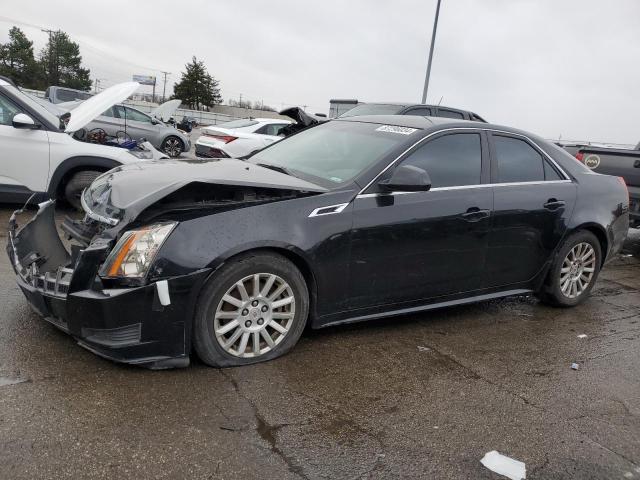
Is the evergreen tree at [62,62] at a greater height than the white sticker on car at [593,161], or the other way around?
the evergreen tree at [62,62]

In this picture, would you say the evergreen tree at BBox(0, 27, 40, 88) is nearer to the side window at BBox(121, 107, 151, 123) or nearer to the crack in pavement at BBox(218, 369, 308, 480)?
the side window at BBox(121, 107, 151, 123)

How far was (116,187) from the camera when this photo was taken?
3545 millimetres

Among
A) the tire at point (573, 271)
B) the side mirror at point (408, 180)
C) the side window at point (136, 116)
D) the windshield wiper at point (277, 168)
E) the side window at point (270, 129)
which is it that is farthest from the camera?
the side window at point (136, 116)

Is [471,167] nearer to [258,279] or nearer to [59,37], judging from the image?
[258,279]

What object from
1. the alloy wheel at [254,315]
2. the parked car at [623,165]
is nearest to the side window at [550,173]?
the alloy wheel at [254,315]

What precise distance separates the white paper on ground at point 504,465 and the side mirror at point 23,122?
19.6 ft

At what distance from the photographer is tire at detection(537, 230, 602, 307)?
4.95 meters

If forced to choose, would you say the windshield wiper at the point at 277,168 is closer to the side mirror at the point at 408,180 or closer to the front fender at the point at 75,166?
the side mirror at the point at 408,180

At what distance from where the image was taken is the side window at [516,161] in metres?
4.52

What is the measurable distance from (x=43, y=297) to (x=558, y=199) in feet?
13.3

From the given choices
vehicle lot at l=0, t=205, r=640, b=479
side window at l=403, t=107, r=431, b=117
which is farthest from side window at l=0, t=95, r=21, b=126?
side window at l=403, t=107, r=431, b=117

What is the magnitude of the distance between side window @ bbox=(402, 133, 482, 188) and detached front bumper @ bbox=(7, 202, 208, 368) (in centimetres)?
190

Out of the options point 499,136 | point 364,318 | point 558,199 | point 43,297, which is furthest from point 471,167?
point 43,297

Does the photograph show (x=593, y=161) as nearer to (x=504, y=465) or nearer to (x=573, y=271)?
(x=573, y=271)
